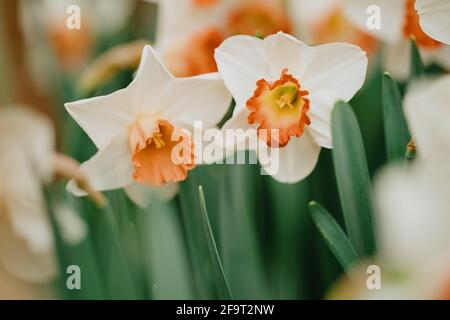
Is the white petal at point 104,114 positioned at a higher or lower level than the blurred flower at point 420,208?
higher

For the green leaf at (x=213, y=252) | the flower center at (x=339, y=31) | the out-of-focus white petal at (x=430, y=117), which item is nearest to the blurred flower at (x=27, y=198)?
the green leaf at (x=213, y=252)

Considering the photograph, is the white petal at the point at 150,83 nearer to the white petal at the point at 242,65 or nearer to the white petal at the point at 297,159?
the white petal at the point at 242,65

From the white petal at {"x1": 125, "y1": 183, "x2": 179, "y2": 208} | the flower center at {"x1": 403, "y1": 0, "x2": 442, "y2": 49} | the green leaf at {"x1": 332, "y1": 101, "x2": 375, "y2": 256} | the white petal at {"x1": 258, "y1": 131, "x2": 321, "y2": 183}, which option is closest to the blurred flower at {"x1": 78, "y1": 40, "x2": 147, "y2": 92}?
the white petal at {"x1": 125, "y1": 183, "x2": 179, "y2": 208}

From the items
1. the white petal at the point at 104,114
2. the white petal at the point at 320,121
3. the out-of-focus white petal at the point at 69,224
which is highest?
the white petal at the point at 104,114

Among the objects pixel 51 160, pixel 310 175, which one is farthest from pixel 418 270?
pixel 51 160

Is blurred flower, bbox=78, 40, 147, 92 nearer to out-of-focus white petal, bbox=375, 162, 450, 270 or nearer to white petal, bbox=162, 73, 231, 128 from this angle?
white petal, bbox=162, 73, 231, 128

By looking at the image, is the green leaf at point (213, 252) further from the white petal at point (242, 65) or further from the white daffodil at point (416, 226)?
the white daffodil at point (416, 226)

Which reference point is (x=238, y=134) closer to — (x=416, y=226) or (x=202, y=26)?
(x=202, y=26)
